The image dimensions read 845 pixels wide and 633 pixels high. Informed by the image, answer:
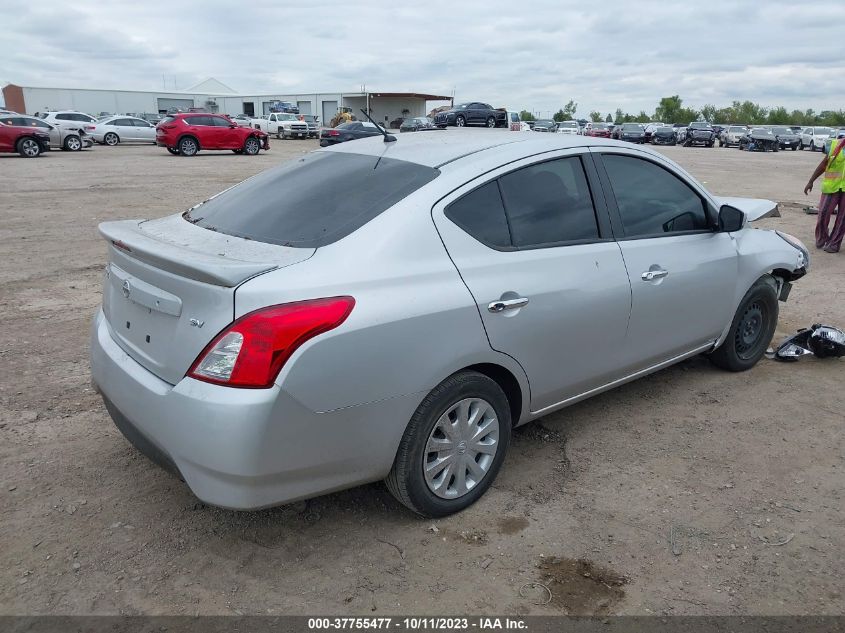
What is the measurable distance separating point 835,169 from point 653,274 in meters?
6.95

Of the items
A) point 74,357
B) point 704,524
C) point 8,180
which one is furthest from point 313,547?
point 8,180

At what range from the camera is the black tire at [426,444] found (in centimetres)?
279

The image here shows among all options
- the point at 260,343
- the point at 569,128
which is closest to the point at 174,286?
the point at 260,343

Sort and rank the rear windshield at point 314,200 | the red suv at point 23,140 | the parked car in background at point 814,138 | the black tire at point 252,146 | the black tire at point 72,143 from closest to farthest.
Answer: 1. the rear windshield at point 314,200
2. the red suv at point 23,140
3. the black tire at point 72,143
4. the black tire at point 252,146
5. the parked car in background at point 814,138

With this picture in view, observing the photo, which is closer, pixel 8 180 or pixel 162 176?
pixel 8 180

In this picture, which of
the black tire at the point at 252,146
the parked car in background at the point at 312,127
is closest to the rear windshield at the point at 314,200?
the black tire at the point at 252,146

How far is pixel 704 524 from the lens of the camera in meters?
3.06

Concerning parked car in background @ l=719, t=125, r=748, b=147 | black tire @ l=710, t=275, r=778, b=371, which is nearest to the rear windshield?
black tire @ l=710, t=275, r=778, b=371

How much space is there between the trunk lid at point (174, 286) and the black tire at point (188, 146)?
26205 mm

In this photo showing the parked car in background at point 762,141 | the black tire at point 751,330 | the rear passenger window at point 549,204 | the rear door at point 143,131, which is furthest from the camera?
the parked car in background at point 762,141

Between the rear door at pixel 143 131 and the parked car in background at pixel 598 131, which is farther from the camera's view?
the parked car in background at pixel 598 131

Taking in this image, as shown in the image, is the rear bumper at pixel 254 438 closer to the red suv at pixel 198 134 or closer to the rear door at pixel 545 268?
the rear door at pixel 545 268

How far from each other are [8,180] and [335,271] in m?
17.0

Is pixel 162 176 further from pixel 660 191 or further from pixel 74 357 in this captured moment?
pixel 660 191
